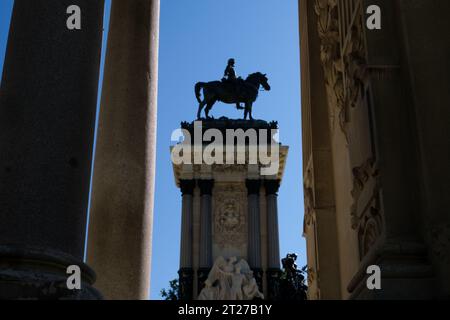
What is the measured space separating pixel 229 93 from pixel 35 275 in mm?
55117

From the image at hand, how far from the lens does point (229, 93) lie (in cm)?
6316

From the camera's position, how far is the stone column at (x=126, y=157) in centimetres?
1580

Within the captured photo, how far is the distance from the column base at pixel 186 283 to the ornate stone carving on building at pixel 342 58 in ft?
113

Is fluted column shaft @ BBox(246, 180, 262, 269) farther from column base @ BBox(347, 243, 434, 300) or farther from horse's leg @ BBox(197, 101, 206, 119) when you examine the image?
column base @ BBox(347, 243, 434, 300)

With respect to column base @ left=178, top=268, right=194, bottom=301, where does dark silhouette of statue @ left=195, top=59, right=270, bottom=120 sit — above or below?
above

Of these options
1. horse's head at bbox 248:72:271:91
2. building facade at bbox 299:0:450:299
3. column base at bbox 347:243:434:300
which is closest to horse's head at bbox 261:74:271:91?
horse's head at bbox 248:72:271:91

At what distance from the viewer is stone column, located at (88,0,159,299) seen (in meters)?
15.8

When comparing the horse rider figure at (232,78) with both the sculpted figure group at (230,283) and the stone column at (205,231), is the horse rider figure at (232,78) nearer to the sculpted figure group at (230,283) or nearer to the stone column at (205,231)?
the stone column at (205,231)

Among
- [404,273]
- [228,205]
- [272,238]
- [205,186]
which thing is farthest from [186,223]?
[404,273]

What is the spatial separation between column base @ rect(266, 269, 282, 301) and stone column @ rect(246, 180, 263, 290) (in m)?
0.76

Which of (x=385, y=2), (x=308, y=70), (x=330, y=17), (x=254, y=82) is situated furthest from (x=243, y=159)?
(x=385, y=2)

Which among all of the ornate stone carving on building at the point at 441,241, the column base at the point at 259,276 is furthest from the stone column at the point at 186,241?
the ornate stone carving on building at the point at 441,241
